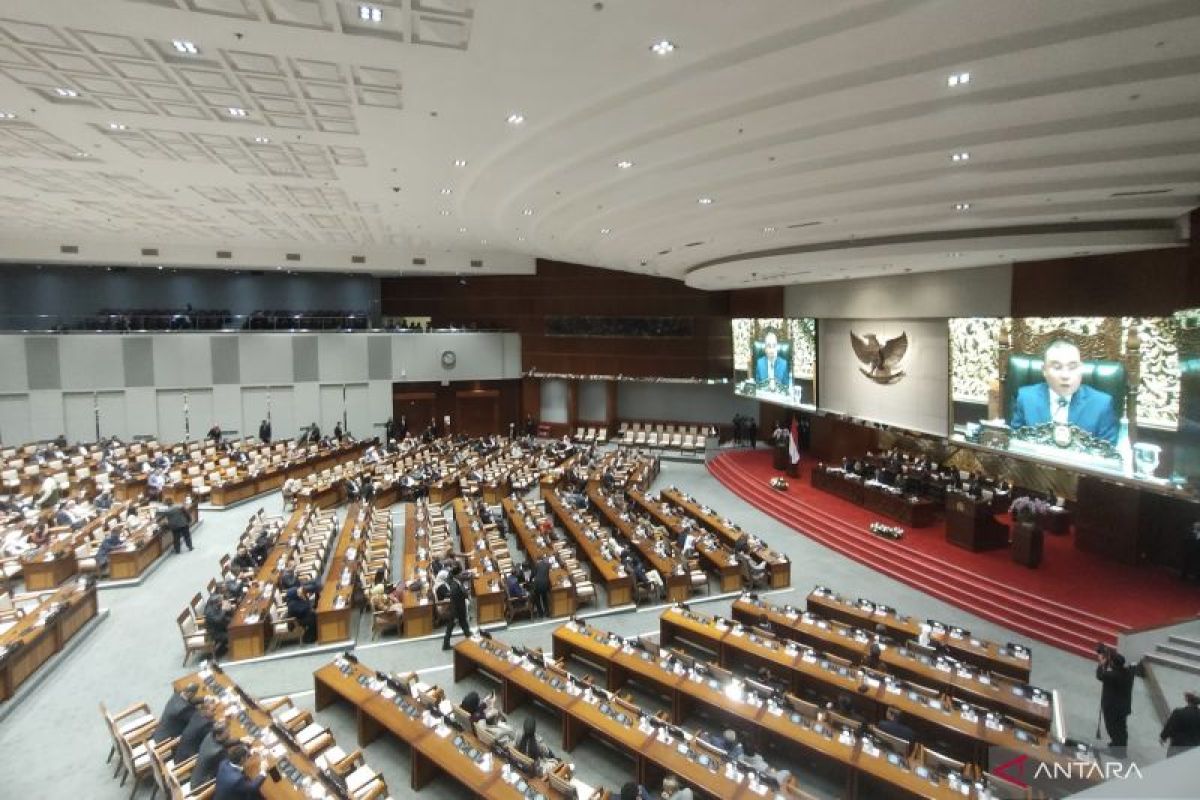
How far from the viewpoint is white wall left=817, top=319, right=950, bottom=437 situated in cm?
1575

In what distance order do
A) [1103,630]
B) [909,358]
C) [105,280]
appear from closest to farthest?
[1103,630], [909,358], [105,280]

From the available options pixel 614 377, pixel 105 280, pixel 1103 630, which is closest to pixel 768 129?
pixel 1103 630

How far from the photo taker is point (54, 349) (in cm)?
2411

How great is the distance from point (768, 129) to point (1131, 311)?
8.14 m

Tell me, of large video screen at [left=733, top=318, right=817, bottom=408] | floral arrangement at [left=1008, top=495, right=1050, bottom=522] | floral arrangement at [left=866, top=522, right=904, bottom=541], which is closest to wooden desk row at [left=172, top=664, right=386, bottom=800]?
floral arrangement at [left=866, top=522, right=904, bottom=541]

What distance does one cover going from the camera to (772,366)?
22.8 metres

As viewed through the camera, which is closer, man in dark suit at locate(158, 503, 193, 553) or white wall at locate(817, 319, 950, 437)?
man in dark suit at locate(158, 503, 193, 553)

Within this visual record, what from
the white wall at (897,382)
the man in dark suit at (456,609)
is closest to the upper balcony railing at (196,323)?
the white wall at (897,382)

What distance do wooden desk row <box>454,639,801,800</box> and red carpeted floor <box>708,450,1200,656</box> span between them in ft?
23.2

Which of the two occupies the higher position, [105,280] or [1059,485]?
[105,280]

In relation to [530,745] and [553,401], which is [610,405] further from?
[530,745]

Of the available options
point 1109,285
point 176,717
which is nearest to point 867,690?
point 176,717

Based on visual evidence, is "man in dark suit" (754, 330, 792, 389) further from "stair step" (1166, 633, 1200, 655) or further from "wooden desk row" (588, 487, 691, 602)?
"stair step" (1166, 633, 1200, 655)

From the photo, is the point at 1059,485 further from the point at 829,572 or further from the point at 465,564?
the point at 465,564
